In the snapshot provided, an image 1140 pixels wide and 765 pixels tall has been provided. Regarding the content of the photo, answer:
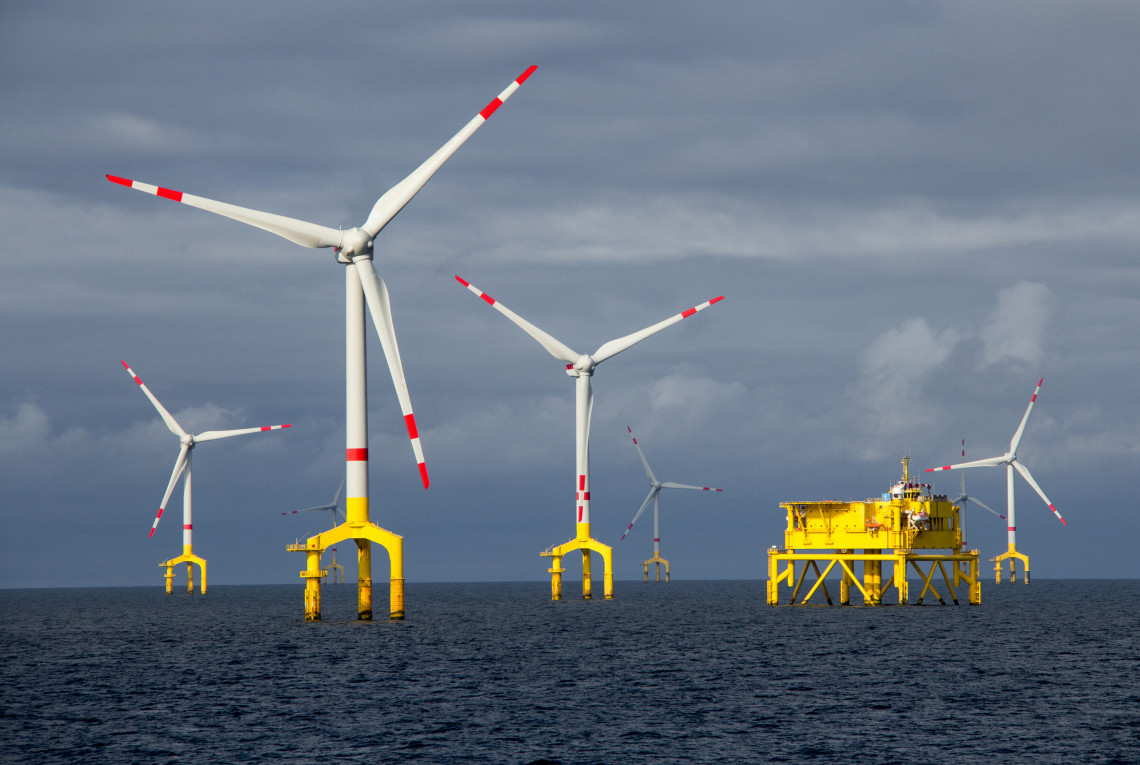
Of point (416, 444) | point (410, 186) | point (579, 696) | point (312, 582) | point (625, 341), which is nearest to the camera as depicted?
point (579, 696)

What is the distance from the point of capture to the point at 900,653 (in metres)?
91.1

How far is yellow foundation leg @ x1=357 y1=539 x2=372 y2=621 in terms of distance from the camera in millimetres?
99438

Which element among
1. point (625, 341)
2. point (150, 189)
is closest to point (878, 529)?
point (625, 341)

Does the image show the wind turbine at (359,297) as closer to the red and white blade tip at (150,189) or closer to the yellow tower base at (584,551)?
the red and white blade tip at (150,189)

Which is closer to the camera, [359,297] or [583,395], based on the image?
[359,297]

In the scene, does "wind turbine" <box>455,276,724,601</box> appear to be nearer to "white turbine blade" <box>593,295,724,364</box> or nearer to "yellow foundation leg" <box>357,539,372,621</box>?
"white turbine blade" <box>593,295,724,364</box>

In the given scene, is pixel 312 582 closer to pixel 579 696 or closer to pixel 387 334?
pixel 387 334

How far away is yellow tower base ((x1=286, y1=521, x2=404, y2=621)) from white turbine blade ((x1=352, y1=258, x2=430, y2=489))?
1101 cm

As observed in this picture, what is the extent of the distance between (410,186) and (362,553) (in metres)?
29.9

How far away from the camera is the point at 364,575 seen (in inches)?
4067

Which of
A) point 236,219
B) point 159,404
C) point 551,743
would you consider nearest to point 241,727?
point 551,743

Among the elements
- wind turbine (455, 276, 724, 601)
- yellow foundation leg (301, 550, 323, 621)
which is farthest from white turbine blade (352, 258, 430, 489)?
wind turbine (455, 276, 724, 601)

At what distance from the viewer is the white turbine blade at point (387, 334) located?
8819 centimetres

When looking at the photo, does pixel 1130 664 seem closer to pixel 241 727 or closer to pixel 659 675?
pixel 659 675
